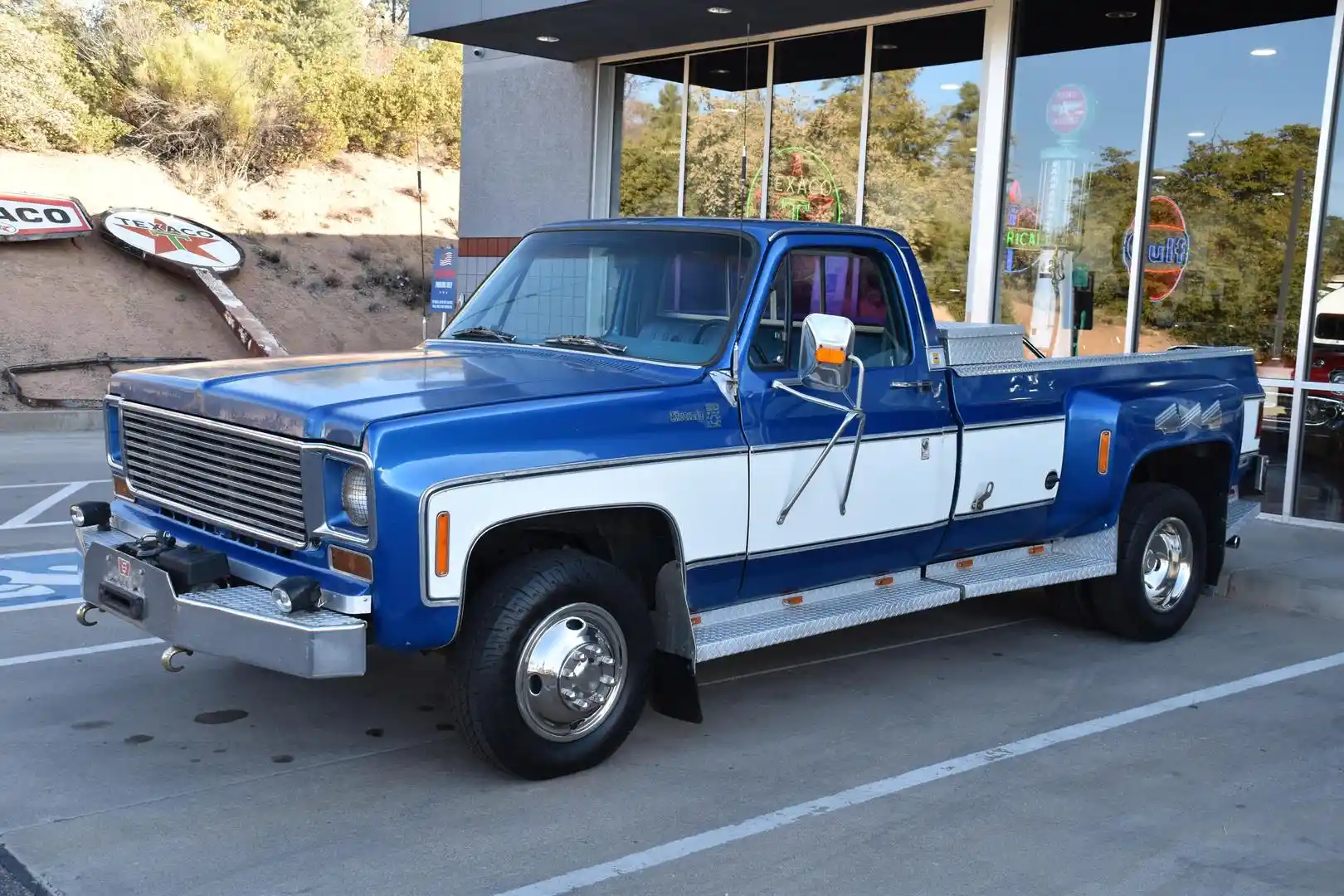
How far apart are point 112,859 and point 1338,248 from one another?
959cm

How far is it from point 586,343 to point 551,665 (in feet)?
5.03

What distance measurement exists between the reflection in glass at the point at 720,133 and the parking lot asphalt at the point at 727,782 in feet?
28.7

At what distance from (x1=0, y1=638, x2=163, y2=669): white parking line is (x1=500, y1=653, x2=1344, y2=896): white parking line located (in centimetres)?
320

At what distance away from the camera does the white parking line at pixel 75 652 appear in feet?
20.0

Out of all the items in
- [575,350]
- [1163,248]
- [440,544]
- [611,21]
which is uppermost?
[611,21]

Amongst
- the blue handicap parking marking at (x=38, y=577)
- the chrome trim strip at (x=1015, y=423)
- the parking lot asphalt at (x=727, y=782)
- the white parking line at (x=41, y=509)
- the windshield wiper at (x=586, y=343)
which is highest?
the windshield wiper at (x=586, y=343)

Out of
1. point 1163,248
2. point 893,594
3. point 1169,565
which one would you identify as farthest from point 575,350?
point 1163,248

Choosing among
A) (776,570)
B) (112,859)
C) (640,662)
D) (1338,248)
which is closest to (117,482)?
(112,859)

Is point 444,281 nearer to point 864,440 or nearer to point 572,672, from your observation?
point 864,440

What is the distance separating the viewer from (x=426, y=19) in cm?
1427

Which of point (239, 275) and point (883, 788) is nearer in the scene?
point (883, 788)

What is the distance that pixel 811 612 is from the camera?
5.48m

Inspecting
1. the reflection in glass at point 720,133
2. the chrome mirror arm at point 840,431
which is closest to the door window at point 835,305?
the chrome mirror arm at point 840,431

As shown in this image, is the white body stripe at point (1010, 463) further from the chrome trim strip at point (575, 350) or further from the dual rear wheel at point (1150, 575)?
the chrome trim strip at point (575, 350)
